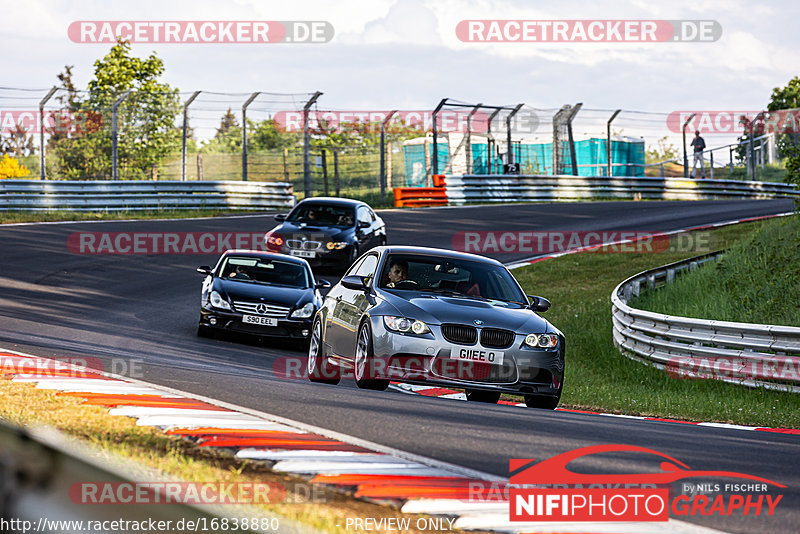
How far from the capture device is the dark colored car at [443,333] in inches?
359

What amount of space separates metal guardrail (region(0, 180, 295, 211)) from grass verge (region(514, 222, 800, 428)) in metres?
11.5

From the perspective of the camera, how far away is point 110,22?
20844 mm

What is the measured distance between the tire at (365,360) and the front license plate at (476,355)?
29.7 inches

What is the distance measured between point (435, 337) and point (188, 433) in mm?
3672

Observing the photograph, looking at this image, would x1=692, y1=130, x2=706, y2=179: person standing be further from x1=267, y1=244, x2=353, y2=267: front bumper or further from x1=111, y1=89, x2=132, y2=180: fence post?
x1=267, y1=244, x2=353, y2=267: front bumper

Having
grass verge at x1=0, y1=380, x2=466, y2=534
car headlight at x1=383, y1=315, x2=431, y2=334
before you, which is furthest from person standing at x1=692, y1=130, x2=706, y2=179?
grass verge at x1=0, y1=380, x2=466, y2=534

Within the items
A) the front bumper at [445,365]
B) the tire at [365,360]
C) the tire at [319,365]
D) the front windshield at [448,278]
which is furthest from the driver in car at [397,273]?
the tire at [319,365]

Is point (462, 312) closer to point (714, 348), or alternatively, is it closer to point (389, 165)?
point (714, 348)

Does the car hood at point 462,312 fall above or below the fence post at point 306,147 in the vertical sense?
below

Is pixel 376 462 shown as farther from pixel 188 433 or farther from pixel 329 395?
pixel 329 395

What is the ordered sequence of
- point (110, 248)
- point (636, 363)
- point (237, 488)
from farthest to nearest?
1. point (110, 248)
2. point (636, 363)
3. point (237, 488)

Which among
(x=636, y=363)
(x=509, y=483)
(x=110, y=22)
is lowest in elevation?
(x=636, y=363)

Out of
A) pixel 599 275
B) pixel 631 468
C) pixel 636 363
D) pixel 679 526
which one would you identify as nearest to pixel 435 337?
pixel 631 468

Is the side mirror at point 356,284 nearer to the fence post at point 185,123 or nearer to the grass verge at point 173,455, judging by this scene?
the grass verge at point 173,455
